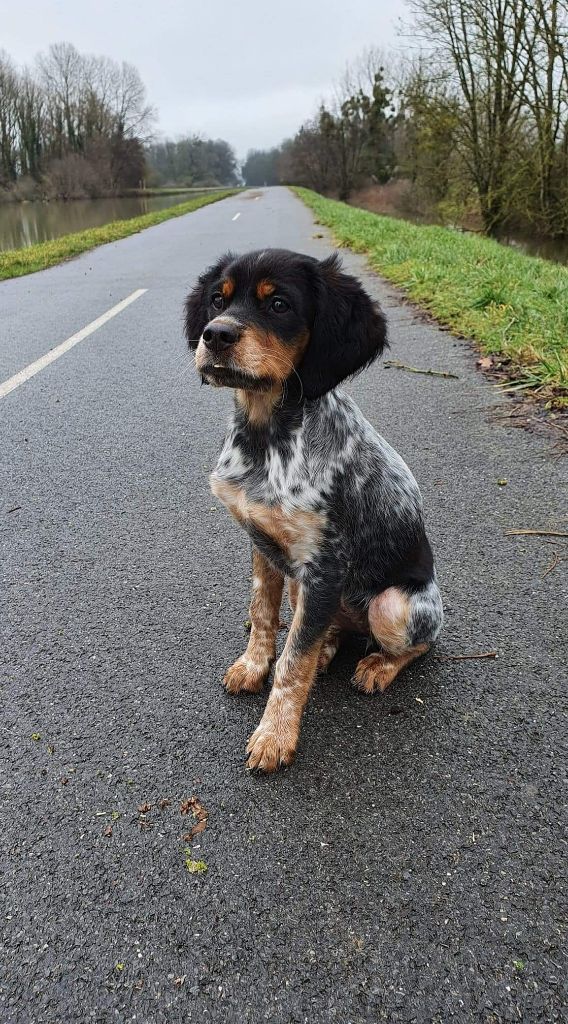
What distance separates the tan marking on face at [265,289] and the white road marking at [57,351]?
172 inches

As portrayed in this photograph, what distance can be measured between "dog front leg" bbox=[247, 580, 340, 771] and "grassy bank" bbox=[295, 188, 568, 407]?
13.0 feet

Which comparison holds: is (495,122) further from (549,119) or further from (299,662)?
(299,662)

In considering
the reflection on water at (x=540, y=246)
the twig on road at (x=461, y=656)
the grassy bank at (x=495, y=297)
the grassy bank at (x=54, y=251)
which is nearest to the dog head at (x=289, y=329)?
the twig on road at (x=461, y=656)

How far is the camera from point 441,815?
80.3 inches

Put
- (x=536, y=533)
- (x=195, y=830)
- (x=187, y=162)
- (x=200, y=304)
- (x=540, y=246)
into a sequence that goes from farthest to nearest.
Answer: (x=187, y=162)
(x=540, y=246)
(x=536, y=533)
(x=200, y=304)
(x=195, y=830)

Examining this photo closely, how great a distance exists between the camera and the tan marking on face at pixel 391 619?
2.57 m

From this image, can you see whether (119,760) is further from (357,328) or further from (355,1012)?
(357,328)

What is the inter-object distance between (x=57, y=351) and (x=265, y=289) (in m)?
5.85

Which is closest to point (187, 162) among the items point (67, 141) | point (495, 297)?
point (67, 141)

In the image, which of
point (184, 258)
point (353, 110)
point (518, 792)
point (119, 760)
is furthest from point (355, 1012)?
point (353, 110)

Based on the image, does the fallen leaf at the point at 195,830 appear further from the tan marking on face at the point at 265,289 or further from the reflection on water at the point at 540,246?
the reflection on water at the point at 540,246

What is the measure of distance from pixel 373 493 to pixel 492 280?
26.5 feet

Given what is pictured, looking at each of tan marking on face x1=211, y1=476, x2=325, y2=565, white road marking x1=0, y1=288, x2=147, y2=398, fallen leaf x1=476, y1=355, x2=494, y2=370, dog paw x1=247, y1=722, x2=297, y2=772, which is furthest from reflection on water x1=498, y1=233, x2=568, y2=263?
dog paw x1=247, y1=722, x2=297, y2=772

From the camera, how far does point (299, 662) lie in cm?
239
